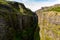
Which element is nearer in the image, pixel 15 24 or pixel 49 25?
pixel 15 24

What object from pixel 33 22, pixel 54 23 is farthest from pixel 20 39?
pixel 54 23

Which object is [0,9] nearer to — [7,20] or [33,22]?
[7,20]

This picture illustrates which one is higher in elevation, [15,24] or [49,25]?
[15,24]

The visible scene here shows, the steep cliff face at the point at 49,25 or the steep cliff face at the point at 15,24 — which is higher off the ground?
the steep cliff face at the point at 15,24

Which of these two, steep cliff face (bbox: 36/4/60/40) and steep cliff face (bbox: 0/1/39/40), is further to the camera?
steep cliff face (bbox: 36/4/60/40)

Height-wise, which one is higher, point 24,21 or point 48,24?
point 24,21

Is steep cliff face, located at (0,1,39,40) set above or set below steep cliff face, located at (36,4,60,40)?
above

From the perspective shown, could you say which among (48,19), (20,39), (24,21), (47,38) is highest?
(24,21)

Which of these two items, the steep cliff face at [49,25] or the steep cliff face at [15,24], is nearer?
the steep cliff face at [15,24]
